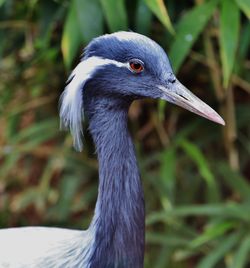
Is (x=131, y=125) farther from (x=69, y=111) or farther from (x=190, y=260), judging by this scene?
(x=69, y=111)

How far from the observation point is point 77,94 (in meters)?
2.50

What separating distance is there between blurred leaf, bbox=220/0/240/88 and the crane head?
0.69 meters

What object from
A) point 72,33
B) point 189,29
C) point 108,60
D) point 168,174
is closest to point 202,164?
point 168,174

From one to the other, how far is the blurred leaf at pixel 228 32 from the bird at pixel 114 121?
68 centimetres

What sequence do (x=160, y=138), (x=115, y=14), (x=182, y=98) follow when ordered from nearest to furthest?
(x=182, y=98), (x=115, y=14), (x=160, y=138)

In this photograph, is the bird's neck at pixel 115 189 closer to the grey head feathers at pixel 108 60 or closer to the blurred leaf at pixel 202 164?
the grey head feathers at pixel 108 60

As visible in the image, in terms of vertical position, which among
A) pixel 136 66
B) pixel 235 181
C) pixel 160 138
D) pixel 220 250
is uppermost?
pixel 136 66

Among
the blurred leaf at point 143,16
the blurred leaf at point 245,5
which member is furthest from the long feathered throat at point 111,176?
the blurred leaf at point 143,16

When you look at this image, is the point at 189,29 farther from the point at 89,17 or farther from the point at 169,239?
the point at 169,239

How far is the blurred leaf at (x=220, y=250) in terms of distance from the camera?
3570mm

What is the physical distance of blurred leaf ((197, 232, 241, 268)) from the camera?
11.7 ft

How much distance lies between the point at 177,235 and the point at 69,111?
1.39m

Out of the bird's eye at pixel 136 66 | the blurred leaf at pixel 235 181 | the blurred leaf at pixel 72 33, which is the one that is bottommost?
the blurred leaf at pixel 235 181

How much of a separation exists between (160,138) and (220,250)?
68 cm
